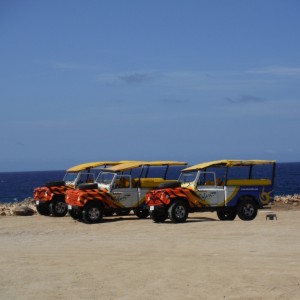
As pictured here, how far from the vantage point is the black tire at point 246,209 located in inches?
813

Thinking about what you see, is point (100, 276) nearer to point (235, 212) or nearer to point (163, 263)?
point (163, 263)

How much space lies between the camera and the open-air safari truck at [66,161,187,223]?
2091 cm

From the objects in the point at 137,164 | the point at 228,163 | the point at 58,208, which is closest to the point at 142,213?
the point at 137,164

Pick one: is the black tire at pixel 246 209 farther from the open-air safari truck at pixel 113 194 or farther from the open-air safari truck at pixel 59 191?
the open-air safari truck at pixel 59 191

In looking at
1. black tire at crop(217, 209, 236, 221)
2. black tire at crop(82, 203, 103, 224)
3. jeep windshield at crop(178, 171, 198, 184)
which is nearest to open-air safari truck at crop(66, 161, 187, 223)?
black tire at crop(82, 203, 103, 224)

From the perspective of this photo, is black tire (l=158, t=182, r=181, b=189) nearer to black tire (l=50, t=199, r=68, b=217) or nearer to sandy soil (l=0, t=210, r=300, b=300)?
sandy soil (l=0, t=210, r=300, b=300)

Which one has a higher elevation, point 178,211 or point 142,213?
point 178,211

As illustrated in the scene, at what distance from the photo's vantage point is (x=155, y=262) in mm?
11625

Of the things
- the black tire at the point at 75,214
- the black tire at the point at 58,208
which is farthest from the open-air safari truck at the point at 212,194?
the black tire at the point at 58,208

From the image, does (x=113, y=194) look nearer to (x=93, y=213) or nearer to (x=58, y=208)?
(x=93, y=213)

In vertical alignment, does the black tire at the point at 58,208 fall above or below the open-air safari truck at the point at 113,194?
below

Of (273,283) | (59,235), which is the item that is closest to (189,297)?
(273,283)

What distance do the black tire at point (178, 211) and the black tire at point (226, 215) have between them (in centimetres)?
175

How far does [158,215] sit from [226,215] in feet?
8.29
